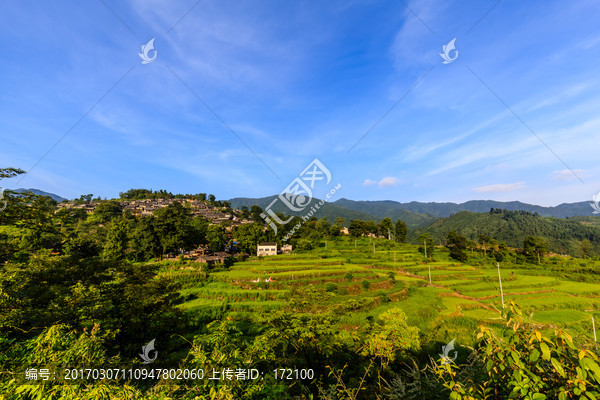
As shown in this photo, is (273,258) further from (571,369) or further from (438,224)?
(438,224)

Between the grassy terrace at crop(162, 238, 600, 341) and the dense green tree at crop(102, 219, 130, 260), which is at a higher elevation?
the dense green tree at crop(102, 219, 130, 260)

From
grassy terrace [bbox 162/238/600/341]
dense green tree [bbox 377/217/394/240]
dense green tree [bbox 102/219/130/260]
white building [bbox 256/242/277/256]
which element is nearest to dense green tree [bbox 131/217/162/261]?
dense green tree [bbox 102/219/130/260]

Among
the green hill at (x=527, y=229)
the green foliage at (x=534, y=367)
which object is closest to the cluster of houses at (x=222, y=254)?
the green foliage at (x=534, y=367)

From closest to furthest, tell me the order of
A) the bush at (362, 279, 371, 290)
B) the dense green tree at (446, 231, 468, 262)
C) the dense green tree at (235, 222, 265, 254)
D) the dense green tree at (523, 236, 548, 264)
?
the bush at (362, 279, 371, 290)
the dense green tree at (235, 222, 265, 254)
the dense green tree at (523, 236, 548, 264)
the dense green tree at (446, 231, 468, 262)

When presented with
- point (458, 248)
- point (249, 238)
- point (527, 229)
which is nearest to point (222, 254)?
point (249, 238)

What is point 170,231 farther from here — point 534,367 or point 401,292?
point 534,367

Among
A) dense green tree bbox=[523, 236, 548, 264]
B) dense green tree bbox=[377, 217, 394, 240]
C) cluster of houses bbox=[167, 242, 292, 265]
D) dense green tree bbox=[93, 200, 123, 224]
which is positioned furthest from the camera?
dense green tree bbox=[377, 217, 394, 240]

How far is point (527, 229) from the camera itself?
302 feet

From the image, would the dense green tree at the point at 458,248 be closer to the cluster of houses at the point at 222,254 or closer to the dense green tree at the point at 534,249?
the dense green tree at the point at 534,249

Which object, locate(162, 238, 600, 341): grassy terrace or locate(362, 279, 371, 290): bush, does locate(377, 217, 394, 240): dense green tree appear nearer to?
locate(162, 238, 600, 341): grassy terrace

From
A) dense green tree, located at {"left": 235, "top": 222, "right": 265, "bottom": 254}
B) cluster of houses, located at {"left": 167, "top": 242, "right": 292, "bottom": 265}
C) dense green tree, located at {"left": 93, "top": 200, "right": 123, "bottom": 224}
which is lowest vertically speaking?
cluster of houses, located at {"left": 167, "top": 242, "right": 292, "bottom": 265}

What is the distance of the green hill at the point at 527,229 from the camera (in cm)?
7919

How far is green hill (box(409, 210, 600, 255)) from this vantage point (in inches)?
3118

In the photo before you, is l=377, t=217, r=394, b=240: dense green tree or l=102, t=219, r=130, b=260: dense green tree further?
l=377, t=217, r=394, b=240: dense green tree
